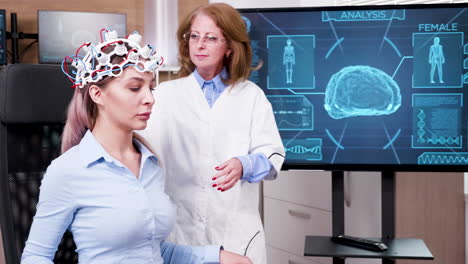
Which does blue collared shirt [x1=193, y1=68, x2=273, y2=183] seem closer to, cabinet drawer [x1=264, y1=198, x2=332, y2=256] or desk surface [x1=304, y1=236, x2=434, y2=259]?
desk surface [x1=304, y1=236, x2=434, y2=259]

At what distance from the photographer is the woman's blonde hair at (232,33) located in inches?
70.1

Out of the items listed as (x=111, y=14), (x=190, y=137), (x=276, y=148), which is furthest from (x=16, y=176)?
(x=111, y=14)

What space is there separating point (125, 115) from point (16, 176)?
0.37 metres

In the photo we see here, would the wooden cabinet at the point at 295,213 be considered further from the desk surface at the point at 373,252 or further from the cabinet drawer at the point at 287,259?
the desk surface at the point at 373,252

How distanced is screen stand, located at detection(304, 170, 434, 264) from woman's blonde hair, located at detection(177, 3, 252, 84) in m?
0.75

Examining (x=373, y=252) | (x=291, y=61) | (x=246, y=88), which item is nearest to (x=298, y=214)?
(x=373, y=252)

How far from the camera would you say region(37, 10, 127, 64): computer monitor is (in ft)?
12.9

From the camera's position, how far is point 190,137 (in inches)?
71.4

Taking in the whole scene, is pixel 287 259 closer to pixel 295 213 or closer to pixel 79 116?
pixel 295 213

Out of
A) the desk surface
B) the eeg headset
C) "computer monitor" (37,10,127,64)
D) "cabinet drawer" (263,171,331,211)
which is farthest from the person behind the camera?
"computer monitor" (37,10,127,64)

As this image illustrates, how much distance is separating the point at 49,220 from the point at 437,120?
1567 mm

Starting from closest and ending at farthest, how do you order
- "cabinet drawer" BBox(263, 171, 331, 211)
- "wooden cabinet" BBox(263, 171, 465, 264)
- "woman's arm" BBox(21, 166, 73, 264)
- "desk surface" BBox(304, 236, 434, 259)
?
"woman's arm" BBox(21, 166, 73, 264), "desk surface" BBox(304, 236, 434, 259), "wooden cabinet" BBox(263, 171, 465, 264), "cabinet drawer" BBox(263, 171, 331, 211)

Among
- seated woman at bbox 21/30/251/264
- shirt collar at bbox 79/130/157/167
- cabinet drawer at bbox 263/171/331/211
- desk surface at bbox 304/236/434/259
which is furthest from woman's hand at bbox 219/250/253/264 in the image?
cabinet drawer at bbox 263/171/331/211

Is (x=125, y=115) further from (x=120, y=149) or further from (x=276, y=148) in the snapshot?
(x=276, y=148)
